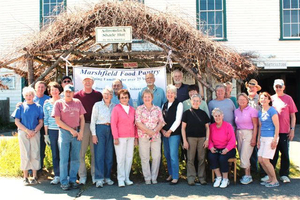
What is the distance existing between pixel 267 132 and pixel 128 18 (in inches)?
146

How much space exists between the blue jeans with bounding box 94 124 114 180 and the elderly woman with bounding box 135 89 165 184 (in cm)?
59

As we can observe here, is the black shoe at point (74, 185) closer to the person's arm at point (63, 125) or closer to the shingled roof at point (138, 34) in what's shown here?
the person's arm at point (63, 125)

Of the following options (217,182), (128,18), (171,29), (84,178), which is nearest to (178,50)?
(171,29)

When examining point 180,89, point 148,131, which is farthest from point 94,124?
point 180,89

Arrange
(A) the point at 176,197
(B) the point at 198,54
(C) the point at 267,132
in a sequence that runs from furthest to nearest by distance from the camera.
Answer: (B) the point at 198,54 → (C) the point at 267,132 → (A) the point at 176,197

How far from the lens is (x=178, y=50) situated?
671 cm

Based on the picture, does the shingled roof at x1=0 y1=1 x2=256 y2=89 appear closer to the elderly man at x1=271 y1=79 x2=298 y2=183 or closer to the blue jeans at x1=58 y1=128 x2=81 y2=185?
the elderly man at x1=271 y1=79 x2=298 y2=183

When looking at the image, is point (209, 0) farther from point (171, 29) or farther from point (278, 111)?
point (278, 111)

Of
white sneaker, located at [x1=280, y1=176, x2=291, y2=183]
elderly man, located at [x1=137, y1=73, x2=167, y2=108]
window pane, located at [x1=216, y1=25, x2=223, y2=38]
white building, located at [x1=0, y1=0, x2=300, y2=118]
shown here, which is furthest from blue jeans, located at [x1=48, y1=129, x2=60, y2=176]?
window pane, located at [x1=216, y1=25, x2=223, y2=38]

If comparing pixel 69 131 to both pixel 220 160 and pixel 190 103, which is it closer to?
pixel 190 103

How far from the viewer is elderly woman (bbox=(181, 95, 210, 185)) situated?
5520mm

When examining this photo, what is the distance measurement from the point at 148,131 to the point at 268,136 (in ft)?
7.21

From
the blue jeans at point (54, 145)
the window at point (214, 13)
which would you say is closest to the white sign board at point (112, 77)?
the blue jeans at point (54, 145)

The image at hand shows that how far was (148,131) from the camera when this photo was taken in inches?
215
